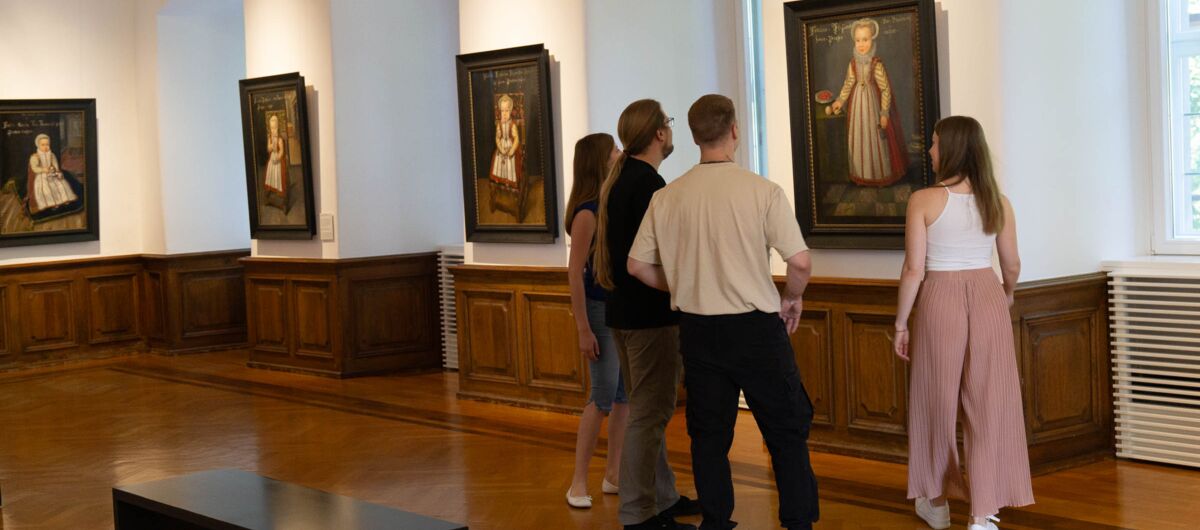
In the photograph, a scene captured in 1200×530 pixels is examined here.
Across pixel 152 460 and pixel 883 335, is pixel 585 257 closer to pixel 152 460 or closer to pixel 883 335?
pixel 883 335

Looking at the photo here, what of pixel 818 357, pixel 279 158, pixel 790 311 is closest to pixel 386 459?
pixel 818 357

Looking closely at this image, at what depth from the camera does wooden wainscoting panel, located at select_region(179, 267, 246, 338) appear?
1240 cm

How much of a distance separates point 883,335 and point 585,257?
1836 mm

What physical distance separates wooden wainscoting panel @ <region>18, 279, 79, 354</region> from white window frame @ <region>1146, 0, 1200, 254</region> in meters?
9.69

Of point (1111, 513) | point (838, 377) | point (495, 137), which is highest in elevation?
point (495, 137)

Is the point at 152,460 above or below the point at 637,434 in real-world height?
below

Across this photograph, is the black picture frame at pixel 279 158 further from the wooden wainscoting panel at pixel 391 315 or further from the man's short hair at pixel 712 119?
the man's short hair at pixel 712 119

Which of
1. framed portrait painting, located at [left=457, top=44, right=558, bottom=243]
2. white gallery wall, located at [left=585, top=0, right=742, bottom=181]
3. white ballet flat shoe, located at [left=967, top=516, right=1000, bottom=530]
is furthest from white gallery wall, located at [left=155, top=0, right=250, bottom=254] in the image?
white ballet flat shoe, located at [left=967, top=516, right=1000, bottom=530]

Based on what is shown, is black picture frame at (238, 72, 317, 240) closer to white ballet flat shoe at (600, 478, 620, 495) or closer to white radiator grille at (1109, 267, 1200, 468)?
white ballet flat shoe at (600, 478, 620, 495)

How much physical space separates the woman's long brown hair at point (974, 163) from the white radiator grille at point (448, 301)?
6.11 m

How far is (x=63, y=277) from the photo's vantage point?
12039 millimetres

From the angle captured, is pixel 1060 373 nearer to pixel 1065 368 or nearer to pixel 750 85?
pixel 1065 368

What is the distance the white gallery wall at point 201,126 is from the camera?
12.4m

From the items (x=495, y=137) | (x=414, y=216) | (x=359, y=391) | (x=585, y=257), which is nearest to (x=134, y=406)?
(x=359, y=391)
